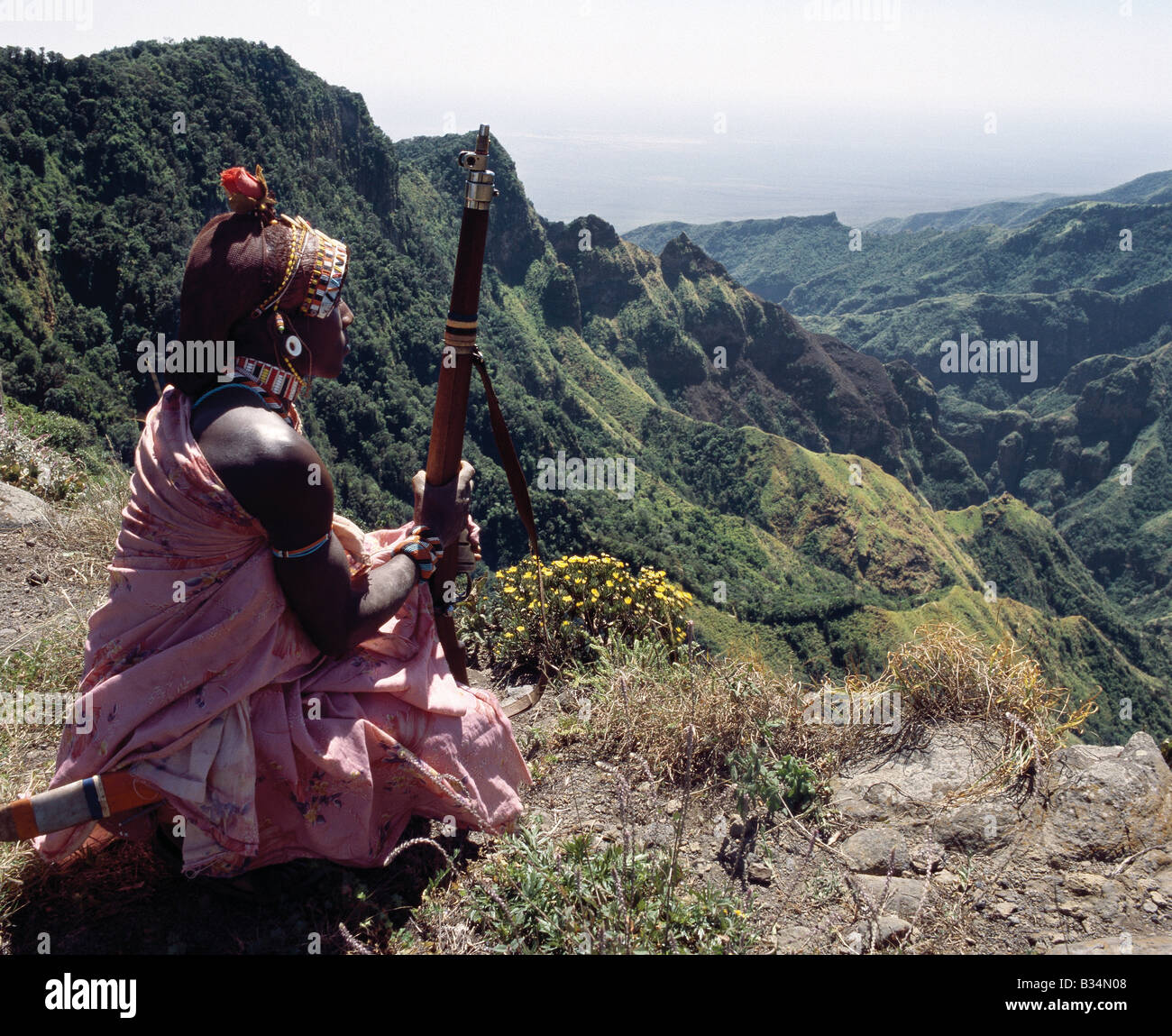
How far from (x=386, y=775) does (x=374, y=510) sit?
41008mm

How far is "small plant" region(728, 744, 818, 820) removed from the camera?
3402 mm

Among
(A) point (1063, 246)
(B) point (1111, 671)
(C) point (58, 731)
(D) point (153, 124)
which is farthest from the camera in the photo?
(A) point (1063, 246)

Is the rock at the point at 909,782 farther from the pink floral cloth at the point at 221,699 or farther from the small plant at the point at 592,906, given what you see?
the pink floral cloth at the point at 221,699

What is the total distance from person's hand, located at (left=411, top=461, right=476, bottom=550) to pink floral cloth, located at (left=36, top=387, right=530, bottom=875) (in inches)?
19.2

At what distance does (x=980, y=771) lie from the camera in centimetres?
355

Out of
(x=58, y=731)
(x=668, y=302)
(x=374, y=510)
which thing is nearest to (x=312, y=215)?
(x=374, y=510)

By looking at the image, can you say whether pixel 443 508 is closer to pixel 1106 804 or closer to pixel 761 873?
pixel 761 873

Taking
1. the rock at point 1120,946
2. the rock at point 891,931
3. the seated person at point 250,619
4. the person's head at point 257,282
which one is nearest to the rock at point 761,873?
the rock at point 891,931

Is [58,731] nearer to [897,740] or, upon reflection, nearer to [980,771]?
[897,740]

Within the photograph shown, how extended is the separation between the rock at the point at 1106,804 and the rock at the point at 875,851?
555 millimetres

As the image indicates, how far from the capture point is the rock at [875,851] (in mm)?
3117

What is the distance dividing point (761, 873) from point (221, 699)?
1994 millimetres

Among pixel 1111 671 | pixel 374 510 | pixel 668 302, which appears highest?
pixel 668 302

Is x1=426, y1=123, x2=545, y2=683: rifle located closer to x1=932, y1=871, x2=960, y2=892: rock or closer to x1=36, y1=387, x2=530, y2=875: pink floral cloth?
x1=36, y1=387, x2=530, y2=875: pink floral cloth
